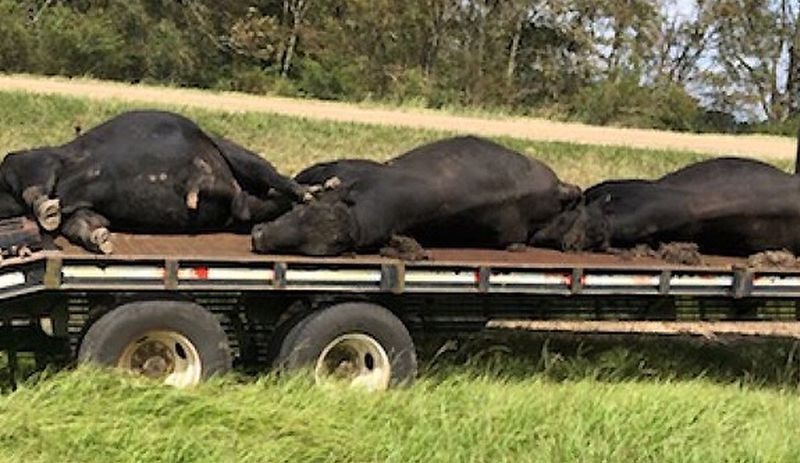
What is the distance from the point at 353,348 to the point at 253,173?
4.45ft

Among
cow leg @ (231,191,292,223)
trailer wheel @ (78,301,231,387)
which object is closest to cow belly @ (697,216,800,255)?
cow leg @ (231,191,292,223)

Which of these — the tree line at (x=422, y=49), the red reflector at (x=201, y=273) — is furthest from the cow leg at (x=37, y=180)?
the tree line at (x=422, y=49)

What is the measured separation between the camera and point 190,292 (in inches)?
244

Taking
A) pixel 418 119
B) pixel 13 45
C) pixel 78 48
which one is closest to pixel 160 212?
pixel 418 119

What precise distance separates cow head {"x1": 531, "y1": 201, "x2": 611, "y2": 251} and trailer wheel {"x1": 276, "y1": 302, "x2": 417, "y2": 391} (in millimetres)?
1624

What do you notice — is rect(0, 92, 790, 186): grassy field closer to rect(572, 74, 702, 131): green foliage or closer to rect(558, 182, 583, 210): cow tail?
rect(558, 182, 583, 210): cow tail

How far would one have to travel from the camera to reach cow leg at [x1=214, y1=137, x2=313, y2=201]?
725cm

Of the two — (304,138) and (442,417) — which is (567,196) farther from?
(304,138)

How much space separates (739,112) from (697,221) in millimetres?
41374

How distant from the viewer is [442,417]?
223 inches

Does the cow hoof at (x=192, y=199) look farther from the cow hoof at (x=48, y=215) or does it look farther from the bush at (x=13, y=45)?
the bush at (x=13, y=45)

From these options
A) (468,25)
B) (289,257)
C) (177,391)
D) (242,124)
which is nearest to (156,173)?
(289,257)

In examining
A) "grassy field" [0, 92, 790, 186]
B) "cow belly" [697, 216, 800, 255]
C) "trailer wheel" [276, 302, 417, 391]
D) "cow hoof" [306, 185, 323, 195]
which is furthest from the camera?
"grassy field" [0, 92, 790, 186]

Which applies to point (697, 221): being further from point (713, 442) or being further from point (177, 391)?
point (177, 391)
